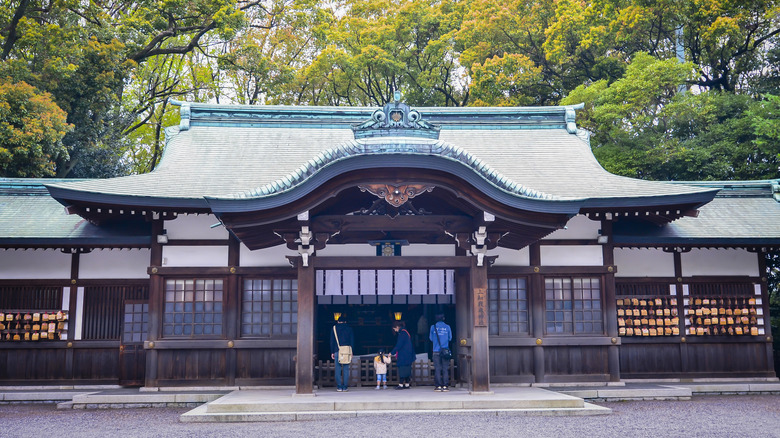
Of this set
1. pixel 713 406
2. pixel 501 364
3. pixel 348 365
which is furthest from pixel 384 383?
pixel 713 406

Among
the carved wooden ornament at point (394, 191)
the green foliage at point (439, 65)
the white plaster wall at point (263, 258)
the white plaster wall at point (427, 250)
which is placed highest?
the green foliage at point (439, 65)

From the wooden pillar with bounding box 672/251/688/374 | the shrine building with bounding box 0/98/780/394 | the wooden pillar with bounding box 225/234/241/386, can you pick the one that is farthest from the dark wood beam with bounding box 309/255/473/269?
the wooden pillar with bounding box 672/251/688/374

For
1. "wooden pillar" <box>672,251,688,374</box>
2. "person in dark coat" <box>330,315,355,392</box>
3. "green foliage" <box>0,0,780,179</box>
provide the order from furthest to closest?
"green foliage" <box>0,0,780,179</box> < "wooden pillar" <box>672,251,688,374</box> < "person in dark coat" <box>330,315,355,392</box>

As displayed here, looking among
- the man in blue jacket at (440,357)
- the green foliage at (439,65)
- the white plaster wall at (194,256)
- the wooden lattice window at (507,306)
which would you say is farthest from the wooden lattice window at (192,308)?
the green foliage at (439,65)

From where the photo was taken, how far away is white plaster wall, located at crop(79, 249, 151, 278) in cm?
1334

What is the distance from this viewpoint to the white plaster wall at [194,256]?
12.7 meters

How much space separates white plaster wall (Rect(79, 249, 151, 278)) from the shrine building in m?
0.03

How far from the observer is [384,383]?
12492mm

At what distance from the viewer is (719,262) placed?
13977mm

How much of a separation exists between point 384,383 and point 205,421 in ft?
12.6

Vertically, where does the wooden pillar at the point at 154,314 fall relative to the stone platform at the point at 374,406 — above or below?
above

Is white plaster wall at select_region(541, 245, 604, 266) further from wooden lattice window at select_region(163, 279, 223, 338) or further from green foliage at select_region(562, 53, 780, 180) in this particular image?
green foliage at select_region(562, 53, 780, 180)

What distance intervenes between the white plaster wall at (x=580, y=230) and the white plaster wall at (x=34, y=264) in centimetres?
961

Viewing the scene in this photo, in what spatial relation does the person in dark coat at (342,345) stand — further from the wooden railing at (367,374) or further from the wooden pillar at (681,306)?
the wooden pillar at (681,306)
